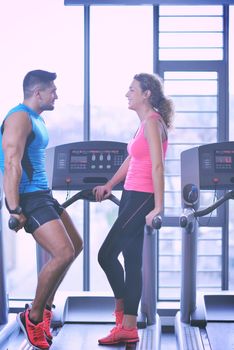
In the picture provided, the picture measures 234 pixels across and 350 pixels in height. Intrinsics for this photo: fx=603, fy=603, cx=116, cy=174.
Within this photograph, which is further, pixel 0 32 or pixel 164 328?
pixel 0 32

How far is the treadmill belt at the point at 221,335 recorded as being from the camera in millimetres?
3797

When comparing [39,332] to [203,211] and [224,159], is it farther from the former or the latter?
[224,159]

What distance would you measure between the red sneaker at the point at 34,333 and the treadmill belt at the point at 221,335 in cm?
107

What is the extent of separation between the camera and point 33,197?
344 cm

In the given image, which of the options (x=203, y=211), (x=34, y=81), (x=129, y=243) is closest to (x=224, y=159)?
(x=203, y=211)

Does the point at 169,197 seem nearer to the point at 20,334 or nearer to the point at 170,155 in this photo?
the point at 170,155

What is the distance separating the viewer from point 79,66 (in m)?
4.98

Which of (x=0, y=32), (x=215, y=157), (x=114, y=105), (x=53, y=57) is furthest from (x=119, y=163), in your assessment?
(x=0, y=32)

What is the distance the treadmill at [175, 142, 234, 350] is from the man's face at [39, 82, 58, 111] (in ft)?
3.17

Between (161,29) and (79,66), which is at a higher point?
(161,29)

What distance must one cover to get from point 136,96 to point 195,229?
1.09m

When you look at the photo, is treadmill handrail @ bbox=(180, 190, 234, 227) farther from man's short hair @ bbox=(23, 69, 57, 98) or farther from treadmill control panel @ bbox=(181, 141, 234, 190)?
man's short hair @ bbox=(23, 69, 57, 98)

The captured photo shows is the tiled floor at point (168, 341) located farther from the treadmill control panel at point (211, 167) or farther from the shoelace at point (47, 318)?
the treadmill control panel at point (211, 167)

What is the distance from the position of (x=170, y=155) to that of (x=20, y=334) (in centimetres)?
191
